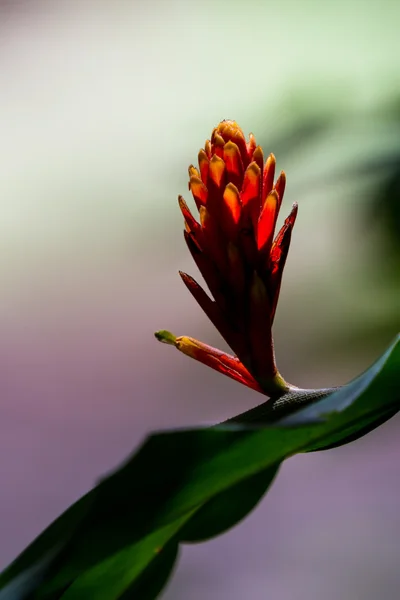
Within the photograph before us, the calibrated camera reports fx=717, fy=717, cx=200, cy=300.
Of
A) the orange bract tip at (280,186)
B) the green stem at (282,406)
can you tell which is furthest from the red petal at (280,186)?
the green stem at (282,406)

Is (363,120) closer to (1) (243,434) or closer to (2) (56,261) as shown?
(2) (56,261)

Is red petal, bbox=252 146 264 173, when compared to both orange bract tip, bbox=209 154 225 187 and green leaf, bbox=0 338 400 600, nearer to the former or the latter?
orange bract tip, bbox=209 154 225 187

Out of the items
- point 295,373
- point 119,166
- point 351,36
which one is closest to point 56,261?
point 119,166

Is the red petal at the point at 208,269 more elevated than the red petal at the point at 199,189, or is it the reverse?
the red petal at the point at 199,189

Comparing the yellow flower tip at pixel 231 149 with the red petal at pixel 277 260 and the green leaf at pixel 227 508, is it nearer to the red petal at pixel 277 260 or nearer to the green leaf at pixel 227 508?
the red petal at pixel 277 260

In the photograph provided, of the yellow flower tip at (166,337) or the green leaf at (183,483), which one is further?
the yellow flower tip at (166,337)

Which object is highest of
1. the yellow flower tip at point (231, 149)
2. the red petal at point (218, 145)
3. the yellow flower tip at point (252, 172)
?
the red petal at point (218, 145)

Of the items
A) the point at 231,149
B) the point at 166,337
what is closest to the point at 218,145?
the point at 231,149
